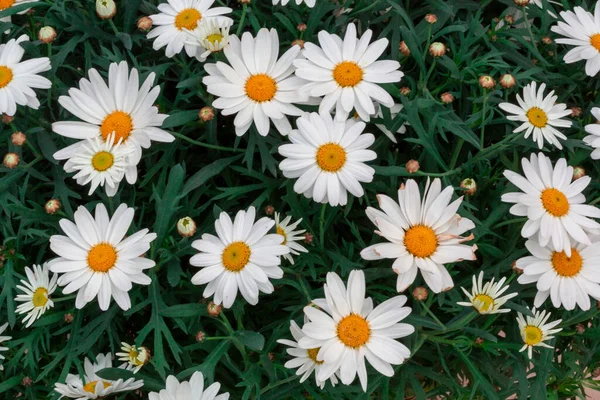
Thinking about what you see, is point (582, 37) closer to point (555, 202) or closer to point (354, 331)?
point (555, 202)

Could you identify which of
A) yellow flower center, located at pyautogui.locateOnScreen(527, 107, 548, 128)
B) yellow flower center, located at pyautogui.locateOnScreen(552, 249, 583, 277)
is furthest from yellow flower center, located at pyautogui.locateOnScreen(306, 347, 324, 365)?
yellow flower center, located at pyautogui.locateOnScreen(527, 107, 548, 128)

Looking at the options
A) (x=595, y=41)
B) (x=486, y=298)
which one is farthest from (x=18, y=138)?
(x=595, y=41)

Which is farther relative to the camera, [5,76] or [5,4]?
[5,4]

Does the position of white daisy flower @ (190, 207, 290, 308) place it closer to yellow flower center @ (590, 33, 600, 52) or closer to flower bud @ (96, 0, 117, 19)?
flower bud @ (96, 0, 117, 19)

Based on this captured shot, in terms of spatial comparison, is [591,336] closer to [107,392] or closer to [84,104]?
[107,392]

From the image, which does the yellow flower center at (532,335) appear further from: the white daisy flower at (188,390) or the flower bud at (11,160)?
the flower bud at (11,160)

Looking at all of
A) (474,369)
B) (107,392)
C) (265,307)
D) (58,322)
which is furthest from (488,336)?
(58,322)
